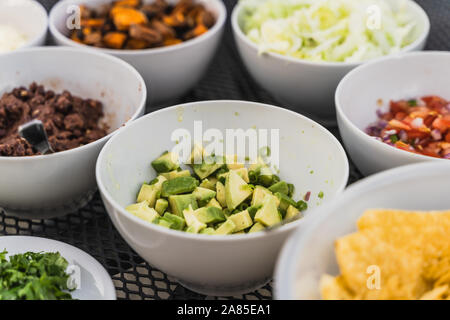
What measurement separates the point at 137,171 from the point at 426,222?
70cm

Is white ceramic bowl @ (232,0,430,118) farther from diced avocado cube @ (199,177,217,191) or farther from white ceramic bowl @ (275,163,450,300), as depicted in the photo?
white ceramic bowl @ (275,163,450,300)

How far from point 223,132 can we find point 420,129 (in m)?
0.53

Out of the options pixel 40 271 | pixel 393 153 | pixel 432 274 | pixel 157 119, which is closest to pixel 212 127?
pixel 157 119

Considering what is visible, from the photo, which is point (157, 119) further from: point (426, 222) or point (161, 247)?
point (426, 222)

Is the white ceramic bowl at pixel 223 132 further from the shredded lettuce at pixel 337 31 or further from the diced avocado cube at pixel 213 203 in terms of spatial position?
the shredded lettuce at pixel 337 31

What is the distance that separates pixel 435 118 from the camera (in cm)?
140

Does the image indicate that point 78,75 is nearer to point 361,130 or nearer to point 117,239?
point 117,239

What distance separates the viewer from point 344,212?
2.97ft

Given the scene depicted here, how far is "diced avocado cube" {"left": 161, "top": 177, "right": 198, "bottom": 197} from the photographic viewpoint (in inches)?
47.9

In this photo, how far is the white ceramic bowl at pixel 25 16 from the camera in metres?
1.82

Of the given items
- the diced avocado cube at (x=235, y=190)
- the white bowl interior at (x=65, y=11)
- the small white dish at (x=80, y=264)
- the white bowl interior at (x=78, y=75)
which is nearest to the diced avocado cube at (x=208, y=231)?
the diced avocado cube at (x=235, y=190)

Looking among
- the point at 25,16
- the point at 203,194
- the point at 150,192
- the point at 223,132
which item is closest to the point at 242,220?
the point at 203,194

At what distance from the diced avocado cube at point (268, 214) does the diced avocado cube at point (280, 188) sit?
0.09 metres

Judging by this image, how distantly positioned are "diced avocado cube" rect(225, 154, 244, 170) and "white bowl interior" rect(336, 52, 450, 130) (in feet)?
1.19
